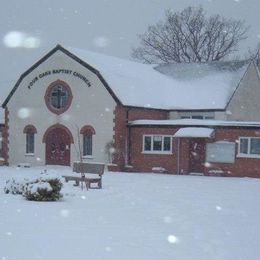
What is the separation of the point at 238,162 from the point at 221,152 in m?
1.08

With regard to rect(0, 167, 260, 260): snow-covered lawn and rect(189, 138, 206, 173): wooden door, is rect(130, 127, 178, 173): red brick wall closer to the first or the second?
rect(189, 138, 206, 173): wooden door

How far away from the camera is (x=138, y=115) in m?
34.2

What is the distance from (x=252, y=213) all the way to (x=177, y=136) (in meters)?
14.4

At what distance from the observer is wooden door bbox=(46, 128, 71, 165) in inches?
1358

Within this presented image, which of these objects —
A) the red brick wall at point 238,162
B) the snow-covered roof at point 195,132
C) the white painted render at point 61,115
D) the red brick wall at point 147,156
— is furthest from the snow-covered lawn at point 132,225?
the white painted render at point 61,115

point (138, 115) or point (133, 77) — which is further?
point (133, 77)

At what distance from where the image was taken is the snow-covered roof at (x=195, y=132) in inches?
1175

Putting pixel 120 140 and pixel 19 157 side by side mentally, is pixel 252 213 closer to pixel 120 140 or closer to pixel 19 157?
pixel 120 140

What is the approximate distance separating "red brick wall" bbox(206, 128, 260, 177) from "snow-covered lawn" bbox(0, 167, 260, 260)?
7947mm

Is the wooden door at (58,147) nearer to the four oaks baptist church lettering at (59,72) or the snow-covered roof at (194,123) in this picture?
the four oaks baptist church lettering at (59,72)

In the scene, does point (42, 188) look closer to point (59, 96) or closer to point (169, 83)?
point (59, 96)

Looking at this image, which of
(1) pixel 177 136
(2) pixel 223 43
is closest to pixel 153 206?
(1) pixel 177 136

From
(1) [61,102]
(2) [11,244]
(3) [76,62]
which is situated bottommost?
(2) [11,244]

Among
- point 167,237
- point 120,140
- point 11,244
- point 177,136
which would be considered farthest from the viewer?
point 120,140
